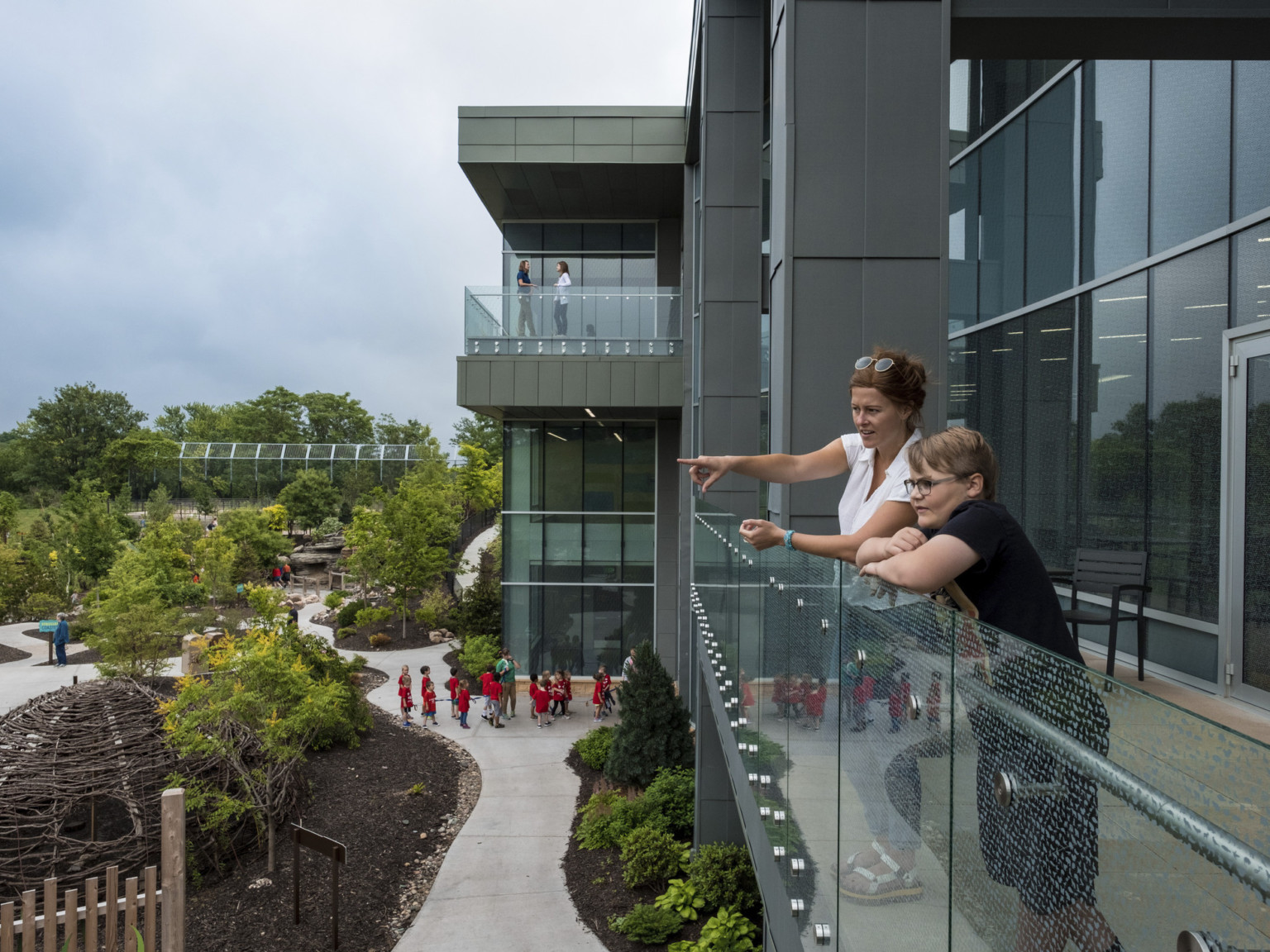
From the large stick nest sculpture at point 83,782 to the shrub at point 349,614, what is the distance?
49.8 ft

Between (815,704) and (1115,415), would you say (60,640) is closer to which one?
(815,704)

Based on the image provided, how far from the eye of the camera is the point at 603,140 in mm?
17656

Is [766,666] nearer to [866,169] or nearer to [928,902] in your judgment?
[928,902]

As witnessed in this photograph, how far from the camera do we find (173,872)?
8.00 m

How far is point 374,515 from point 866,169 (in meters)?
27.9

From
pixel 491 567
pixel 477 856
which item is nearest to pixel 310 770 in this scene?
pixel 477 856

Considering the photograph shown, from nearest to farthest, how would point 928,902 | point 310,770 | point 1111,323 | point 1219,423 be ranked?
point 928,902 → point 1219,423 → point 1111,323 → point 310,770

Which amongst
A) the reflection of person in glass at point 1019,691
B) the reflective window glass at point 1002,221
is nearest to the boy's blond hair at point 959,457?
the reflection of person in glass at point 1019,691

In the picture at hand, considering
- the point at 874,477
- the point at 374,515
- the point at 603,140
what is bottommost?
the point at 374,515

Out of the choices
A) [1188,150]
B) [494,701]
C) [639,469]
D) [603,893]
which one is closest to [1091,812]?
[1188,150]

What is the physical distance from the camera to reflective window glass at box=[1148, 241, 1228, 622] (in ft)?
22.6

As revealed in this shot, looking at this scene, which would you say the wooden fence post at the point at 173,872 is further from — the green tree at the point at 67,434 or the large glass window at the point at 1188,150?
the green tree at the point at 67,434

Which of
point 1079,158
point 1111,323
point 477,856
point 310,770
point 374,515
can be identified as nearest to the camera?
point 1111,323

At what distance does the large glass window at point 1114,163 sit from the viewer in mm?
7973
